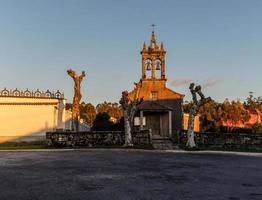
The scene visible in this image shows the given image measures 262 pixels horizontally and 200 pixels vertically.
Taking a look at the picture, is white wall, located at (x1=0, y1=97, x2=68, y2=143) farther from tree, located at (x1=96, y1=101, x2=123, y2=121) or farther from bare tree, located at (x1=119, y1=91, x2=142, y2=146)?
tree, located at (x1=96, y1=101, x2=123, y2=121)

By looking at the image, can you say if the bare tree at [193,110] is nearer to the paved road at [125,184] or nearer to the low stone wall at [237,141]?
the low stone wall at [237,141]

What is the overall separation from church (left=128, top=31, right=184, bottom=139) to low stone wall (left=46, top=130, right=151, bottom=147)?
828cm

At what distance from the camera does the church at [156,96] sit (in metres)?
43.9

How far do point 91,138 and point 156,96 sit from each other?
13071 millimetres

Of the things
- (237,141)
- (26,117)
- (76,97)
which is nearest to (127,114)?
(76,97)

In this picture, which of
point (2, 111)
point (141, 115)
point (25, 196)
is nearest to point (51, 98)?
point (2, 111)

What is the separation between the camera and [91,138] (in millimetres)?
34594

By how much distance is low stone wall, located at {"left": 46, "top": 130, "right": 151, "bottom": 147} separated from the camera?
34188 millimetres

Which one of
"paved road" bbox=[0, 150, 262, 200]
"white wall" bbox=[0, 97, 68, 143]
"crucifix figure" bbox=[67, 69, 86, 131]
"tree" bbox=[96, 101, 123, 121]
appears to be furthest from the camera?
"tree" bbox=[96, 101, 123, 121]

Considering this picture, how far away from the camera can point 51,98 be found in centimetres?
4178

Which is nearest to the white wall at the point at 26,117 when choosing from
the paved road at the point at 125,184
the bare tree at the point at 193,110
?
the bare tree at the point at 193,110

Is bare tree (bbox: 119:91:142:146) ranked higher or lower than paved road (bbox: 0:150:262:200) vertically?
higher

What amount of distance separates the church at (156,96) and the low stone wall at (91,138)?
8.28 meters

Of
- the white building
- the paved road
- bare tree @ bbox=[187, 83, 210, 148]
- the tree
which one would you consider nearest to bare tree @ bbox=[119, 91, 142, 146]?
bare tree @ bbox=[187, 83, 210, 148]
